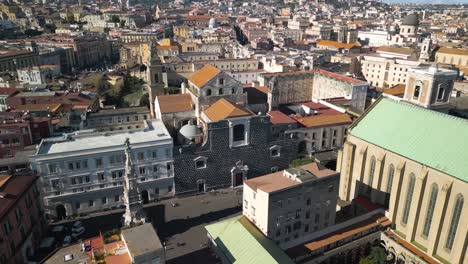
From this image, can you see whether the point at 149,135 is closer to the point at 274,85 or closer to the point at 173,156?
the point at 173,156

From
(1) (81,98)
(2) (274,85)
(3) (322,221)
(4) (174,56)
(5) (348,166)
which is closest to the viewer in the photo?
(3) (322,221)

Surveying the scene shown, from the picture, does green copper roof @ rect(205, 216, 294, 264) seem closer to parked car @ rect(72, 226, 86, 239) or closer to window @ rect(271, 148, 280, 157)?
parked car @ rect(72, 226, 86, 239)

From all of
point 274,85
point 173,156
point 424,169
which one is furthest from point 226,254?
point 274,85

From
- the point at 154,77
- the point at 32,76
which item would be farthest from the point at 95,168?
the point at 32,76

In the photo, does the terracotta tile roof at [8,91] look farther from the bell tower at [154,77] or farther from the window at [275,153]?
the window at [275,153]

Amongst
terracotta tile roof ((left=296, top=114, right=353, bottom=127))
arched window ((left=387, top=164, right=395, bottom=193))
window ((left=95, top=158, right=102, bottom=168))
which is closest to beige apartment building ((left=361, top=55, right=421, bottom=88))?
terracotta tile roof ((left=296, top=114, right=353, bottom=127))
